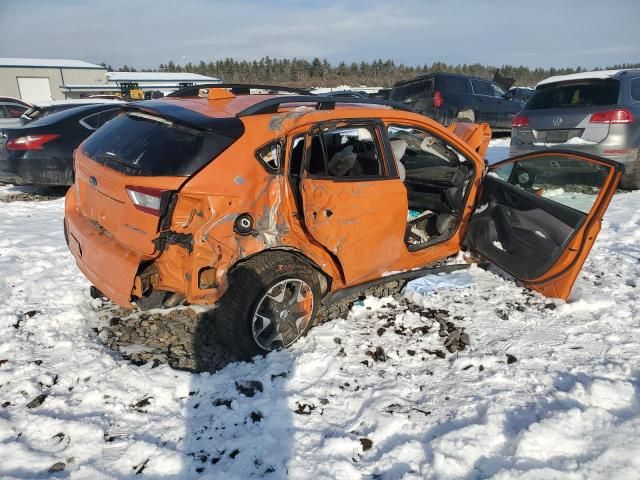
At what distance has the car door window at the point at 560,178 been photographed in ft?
11.2

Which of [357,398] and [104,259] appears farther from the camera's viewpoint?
[104,259]

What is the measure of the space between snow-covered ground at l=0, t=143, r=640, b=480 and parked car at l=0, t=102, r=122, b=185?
12.1ft

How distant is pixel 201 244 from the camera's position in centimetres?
274

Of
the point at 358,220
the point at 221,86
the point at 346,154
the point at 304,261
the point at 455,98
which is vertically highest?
the point at 221,86

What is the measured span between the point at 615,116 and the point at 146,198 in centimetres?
640

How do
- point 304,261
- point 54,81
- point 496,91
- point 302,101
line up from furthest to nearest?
point 54,81 → point 496,91 → point 302,101 → point 304,261

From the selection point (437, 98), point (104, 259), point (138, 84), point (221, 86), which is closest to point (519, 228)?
point (221, 86)

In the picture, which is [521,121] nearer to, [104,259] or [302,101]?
[302,101]

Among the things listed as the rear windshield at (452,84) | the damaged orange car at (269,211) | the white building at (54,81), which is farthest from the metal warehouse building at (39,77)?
the damaged orange car at (269,211)

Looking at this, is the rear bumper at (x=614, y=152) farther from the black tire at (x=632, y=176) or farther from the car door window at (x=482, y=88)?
the car door window at (x=482, y=88)

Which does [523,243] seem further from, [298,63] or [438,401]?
[298,63]

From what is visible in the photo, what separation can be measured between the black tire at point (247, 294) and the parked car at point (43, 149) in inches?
214

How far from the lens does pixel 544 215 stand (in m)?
3.64


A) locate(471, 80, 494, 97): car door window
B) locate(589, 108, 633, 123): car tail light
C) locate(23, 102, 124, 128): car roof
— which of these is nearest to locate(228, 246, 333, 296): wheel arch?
locate(589, 108, 633, 123): car tail light
